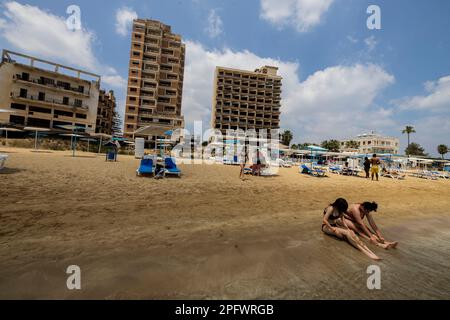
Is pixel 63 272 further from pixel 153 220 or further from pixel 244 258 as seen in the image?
pixel 244 258

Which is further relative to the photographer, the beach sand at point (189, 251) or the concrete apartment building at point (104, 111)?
the concrete apartment building at point (104, 111)

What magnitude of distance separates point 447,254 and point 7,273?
22.6ft

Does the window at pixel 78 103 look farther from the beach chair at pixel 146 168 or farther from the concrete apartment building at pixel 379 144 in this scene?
the concrete apartment building at pixel 379 144

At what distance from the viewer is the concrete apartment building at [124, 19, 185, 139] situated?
53.6 m

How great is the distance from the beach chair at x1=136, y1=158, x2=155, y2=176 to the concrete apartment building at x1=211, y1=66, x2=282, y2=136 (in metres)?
56.1

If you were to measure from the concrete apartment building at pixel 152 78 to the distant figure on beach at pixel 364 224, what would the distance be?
166ft

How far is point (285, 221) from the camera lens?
532cm

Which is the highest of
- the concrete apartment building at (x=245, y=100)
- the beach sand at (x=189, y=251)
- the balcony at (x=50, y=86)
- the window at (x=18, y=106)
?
the concrete apartment building at (x=245, y=100)

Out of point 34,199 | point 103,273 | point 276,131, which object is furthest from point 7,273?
point 276,131

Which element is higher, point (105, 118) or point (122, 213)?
point (105, 118)

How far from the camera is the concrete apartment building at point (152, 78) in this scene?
53562 mm

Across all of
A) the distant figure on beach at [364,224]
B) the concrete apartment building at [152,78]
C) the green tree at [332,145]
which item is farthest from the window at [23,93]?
the green tree at [332,145]

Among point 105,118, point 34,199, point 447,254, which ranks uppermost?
point 105,118

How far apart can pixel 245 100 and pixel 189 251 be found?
69.9 meters
